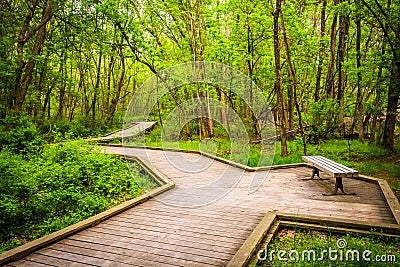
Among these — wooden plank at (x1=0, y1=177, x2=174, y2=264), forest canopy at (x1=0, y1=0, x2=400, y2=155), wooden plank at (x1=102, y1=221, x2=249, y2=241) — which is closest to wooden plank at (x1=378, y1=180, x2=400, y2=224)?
wooden plank at (x1=102, y1=221, x2=249, y2=241)

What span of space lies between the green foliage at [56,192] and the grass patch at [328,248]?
383 cm

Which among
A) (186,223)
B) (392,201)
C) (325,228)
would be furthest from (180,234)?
(392,201)

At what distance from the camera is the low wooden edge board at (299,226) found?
391 cm

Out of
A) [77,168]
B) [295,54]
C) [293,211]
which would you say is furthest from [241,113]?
[293,211]

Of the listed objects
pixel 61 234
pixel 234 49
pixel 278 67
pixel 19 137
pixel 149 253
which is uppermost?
pixel 234 49

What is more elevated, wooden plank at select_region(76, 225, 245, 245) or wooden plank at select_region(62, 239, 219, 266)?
wooden plank at select_region(76, 225, 245, 245)

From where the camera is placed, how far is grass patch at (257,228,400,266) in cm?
351

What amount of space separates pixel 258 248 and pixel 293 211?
5.26 feet

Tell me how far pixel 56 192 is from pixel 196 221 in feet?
11.4

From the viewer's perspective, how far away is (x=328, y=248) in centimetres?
381

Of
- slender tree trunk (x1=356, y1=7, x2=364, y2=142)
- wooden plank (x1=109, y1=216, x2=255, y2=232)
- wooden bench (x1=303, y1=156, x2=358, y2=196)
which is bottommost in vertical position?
wooden plank (x1=109, y1=216, x2=255, y2=232)

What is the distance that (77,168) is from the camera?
26.6ft

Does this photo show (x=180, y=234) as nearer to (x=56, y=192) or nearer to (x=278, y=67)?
(x=56, y=192)

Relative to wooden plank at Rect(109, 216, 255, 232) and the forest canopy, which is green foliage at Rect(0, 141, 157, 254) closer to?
wooden plank at Rect(109, 216, 255, 232)
